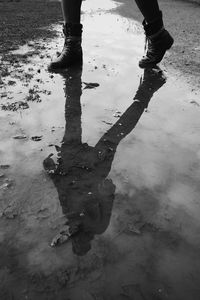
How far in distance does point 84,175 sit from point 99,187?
140mm

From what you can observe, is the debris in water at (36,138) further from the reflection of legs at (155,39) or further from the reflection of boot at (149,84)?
the reflection of legs at (155,39)

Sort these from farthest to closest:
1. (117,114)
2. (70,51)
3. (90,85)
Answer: (70,51), (90,85), (117,114)

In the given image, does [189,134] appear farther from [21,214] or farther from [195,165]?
[21,214]

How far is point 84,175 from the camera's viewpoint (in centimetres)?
205

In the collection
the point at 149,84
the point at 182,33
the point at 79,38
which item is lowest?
the point at 182,33

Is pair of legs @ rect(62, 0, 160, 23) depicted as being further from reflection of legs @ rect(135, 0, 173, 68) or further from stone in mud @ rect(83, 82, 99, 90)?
stone in mud @ rect(83, 82, 99, 90)

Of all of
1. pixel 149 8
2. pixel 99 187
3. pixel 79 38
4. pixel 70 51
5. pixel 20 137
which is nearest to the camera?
pixel 99 187

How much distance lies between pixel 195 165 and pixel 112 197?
1.91ft

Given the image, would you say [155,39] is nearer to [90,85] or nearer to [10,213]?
[90,85]

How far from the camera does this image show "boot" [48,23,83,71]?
3.74 m

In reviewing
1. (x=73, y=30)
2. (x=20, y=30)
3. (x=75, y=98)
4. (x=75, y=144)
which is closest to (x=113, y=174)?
(x=75, y=144)

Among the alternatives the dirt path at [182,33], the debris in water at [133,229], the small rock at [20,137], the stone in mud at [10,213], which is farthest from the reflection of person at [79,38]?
the debris in water at [133,229]

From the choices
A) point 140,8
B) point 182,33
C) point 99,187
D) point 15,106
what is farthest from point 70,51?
point 182,33

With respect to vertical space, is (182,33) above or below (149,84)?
below
